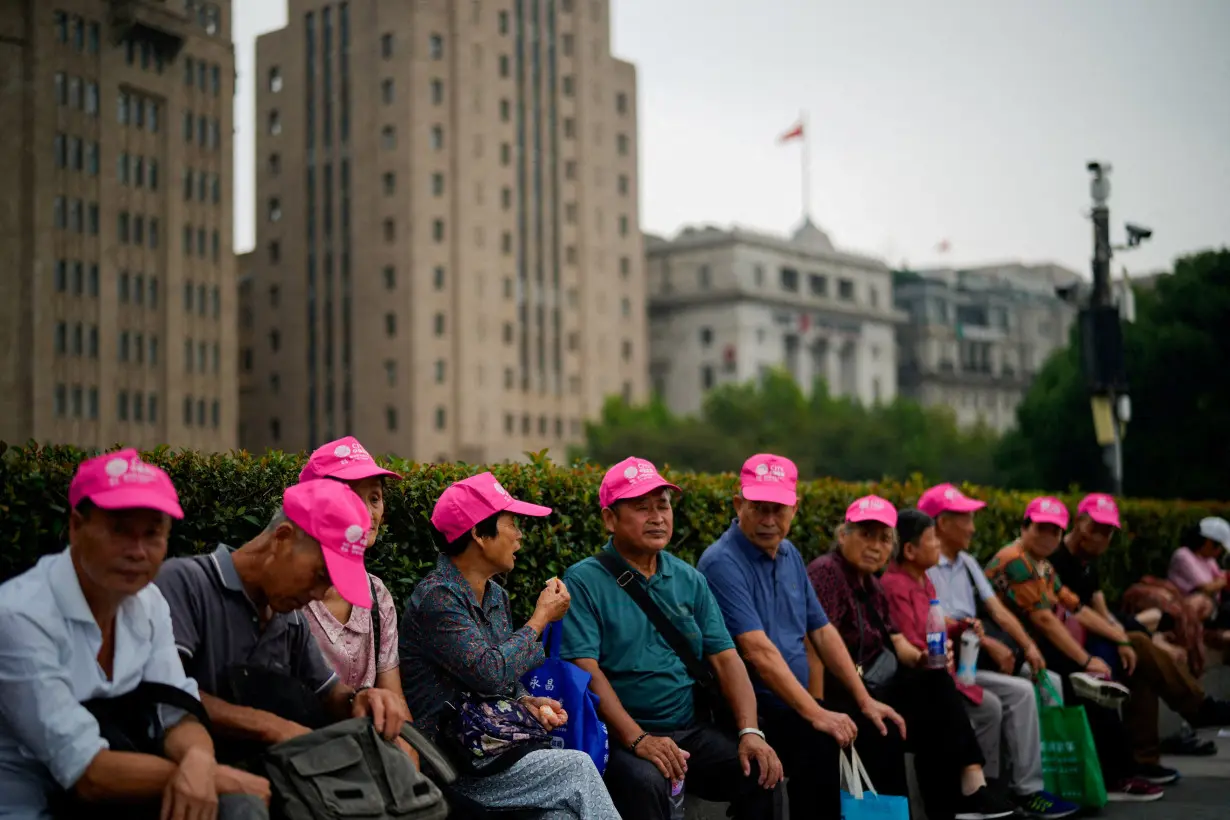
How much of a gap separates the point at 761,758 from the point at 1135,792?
483 centimetres

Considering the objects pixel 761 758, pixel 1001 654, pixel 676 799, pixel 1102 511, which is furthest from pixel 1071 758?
pixel 676 799

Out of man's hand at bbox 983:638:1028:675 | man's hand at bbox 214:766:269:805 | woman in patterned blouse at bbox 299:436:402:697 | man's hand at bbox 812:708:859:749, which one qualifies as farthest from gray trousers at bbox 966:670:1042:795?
man's hand at bbox 214:766:269:805

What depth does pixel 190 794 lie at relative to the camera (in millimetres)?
4578

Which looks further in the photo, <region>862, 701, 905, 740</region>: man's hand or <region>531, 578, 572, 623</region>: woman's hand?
<region>862, 701, 905, 740</region>: man's hand

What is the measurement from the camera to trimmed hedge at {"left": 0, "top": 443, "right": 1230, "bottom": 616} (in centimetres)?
602

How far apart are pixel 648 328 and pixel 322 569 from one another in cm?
11528

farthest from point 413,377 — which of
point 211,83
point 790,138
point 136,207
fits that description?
point 211,83

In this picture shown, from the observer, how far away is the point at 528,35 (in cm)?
10012

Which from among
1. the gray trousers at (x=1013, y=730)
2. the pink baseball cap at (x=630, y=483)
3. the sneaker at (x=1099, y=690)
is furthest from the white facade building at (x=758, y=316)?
the pink baseball cap at (x=630, y=483)

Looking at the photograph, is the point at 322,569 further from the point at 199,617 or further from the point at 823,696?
the point at 823,696

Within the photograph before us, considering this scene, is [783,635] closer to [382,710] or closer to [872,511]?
[872,511]

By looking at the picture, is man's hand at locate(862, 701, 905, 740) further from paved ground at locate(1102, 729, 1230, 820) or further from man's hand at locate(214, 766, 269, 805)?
man's hand at locate(214, 766, 269, 805)

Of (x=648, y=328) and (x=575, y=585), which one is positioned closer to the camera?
(x=575, y=585)

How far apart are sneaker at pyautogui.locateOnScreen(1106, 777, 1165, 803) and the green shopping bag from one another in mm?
749
